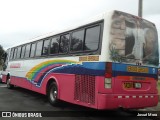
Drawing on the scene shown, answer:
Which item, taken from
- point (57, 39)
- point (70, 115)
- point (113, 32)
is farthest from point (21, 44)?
point (113, 32)

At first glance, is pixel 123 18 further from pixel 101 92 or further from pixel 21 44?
pixel 21 44

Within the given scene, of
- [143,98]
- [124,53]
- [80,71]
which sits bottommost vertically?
[143,98]

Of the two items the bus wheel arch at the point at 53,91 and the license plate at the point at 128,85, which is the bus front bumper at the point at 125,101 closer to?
the license plate at the point at 128,85

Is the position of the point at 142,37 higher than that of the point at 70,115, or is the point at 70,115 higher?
the point at 142,37

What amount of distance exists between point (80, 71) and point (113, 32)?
1.68 metres

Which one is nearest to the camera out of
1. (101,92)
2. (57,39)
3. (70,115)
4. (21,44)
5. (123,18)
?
(101,92)

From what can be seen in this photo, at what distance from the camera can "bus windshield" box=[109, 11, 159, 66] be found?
8.20 m

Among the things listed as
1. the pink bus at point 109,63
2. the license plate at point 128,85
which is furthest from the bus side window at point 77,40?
the license plate at point 128,85

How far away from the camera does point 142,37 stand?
9008 mm

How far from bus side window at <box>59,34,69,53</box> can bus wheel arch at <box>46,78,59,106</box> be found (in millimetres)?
1262

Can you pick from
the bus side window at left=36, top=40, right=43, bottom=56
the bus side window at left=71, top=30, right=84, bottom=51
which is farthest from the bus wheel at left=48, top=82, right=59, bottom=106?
the bus side window at left=36, top=40, right=43, bottom=56

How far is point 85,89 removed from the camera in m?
8.63

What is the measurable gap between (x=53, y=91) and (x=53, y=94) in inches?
4.7

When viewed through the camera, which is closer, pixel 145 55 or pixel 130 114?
pixel 145 55
